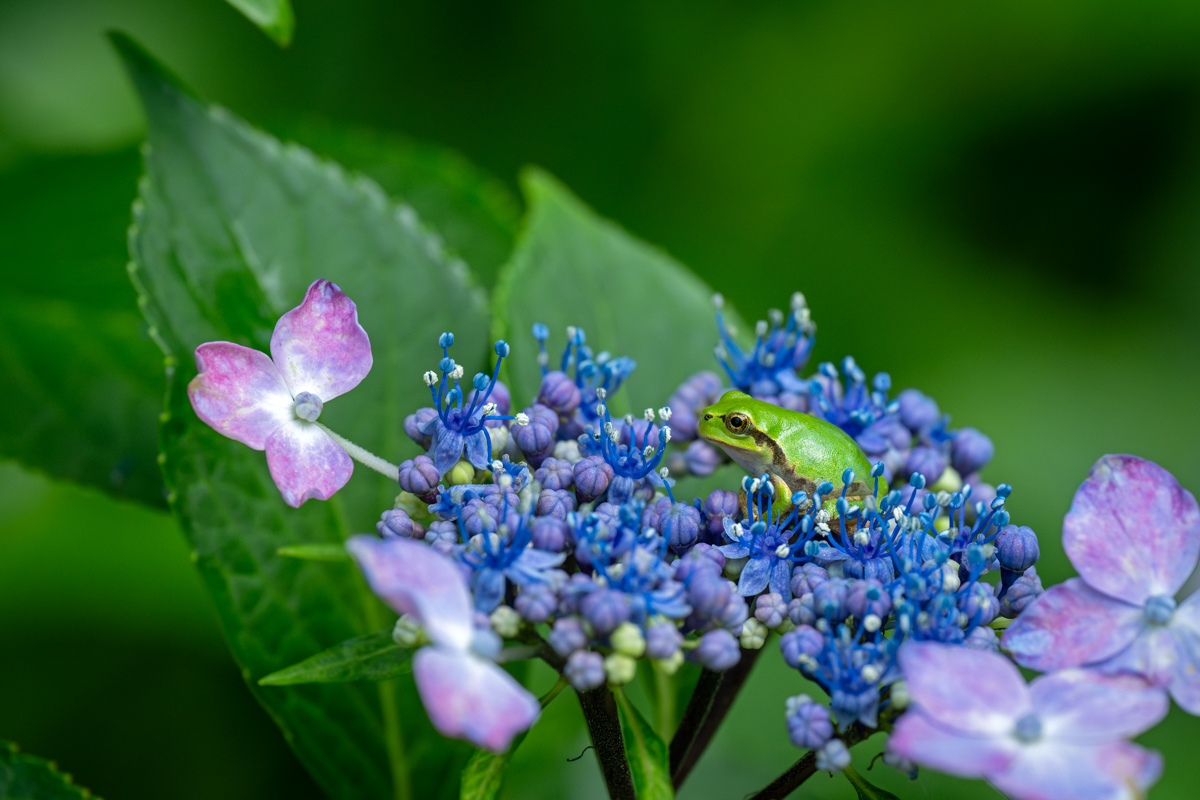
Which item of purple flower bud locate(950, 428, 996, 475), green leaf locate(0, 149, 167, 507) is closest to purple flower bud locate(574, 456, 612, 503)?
purple flower bud locate(950, 428, 996, 475)

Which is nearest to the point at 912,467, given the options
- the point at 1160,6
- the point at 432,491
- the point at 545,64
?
the point at 432,491

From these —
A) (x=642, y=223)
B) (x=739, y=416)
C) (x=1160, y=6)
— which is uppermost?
(x=1160, y=6)

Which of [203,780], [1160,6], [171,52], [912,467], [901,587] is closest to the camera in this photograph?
[901,587]

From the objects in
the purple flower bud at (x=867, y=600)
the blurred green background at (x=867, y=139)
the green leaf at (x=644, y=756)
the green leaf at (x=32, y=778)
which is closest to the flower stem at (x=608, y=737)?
the green leaf at (x=644, y=756)

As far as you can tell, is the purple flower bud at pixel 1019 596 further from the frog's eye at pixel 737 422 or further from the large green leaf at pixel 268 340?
the large green leaf at pixel 268 340

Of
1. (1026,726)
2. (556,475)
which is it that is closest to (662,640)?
(556,475)

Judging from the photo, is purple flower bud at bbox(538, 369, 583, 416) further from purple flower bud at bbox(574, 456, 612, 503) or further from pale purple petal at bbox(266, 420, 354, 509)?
pale purple petal at bbox(266, 420, 354, 509)

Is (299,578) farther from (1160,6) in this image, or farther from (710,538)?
(1160,6)
